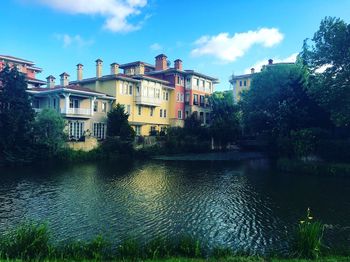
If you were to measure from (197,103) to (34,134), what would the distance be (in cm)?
3396

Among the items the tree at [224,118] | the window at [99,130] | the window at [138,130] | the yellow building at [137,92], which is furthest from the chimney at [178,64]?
the window at [99,130]

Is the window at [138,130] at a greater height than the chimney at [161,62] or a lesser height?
lesser

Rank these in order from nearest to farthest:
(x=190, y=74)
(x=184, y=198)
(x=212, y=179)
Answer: (x=184, y=198) → (x=212, y=179) → (x=190, y=74)

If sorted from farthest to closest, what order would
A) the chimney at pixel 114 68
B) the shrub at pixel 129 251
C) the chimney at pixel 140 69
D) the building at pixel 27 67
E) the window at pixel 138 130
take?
the chimney at pixel 140 69 → the window at pixel 138 130 → the chimney at pixel 114 68 → the building at pixel 27 67 → the shrub at pixel 129 251

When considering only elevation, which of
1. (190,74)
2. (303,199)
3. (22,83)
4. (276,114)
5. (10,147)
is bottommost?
(303,199)

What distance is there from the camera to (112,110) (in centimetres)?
4538

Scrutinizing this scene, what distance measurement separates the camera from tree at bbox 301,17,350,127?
3073 centimetres

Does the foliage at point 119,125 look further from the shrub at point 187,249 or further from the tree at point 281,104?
the shrub at point 187,249

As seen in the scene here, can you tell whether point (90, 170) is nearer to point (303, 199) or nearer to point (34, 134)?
point (34, 134)

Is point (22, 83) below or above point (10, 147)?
above

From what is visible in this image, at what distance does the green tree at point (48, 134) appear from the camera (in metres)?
34.3

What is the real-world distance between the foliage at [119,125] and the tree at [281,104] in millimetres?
18035

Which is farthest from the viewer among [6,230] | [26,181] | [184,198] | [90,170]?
[90,170]

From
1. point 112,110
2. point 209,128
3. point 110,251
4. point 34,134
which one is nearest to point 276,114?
point 209,128
